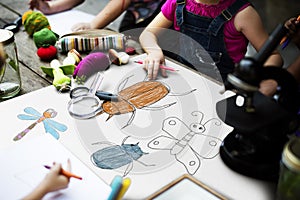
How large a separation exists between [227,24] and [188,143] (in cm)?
44

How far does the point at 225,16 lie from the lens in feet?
3.56

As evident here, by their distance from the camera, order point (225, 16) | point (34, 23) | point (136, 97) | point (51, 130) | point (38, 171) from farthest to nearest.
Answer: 1. point (34, 23)
2. point (225, 16)
3. point (136, 97)
4. point (51, 130)
5. point (38, 171)

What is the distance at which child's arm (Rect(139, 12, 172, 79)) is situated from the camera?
3.32 feet

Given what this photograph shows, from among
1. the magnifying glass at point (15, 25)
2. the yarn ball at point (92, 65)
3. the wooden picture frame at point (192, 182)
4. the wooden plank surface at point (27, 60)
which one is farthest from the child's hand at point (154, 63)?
the magnifying glass at point (15, 25)

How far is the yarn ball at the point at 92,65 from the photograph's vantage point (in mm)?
→ 991

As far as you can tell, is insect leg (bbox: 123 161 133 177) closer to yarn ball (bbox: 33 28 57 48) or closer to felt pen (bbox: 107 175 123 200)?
felt pen (bbox: 107 175 123 200)

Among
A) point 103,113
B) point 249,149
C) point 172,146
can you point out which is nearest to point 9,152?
point 103,113

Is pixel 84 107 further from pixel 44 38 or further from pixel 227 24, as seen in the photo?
pixel 227 24

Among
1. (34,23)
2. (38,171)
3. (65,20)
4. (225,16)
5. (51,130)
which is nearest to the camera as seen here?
(38,171)

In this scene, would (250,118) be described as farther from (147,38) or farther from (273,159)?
(147,38)

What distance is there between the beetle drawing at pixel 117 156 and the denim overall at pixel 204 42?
391 mm

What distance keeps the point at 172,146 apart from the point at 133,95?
0.65 feet

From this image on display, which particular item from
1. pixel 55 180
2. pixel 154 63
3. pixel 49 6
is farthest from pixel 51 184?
pixel 49 6

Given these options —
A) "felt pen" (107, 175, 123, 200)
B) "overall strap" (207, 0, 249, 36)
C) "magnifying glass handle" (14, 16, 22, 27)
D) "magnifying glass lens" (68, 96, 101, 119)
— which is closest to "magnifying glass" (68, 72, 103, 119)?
"magnifying glass lens" (68, 96, 101, 119)
